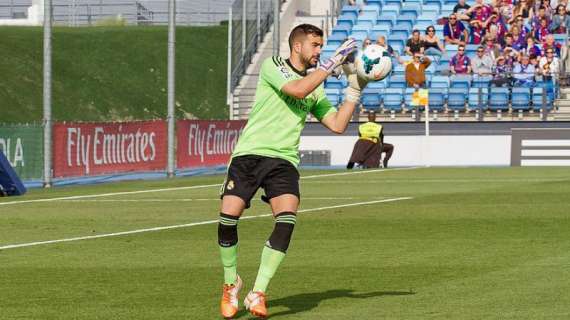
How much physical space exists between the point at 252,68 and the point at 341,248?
33290 millimetres

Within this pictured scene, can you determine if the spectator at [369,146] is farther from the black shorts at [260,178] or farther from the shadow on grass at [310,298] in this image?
Result: the black shorts at [260,178]

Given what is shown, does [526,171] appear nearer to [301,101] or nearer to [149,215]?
[149,215]

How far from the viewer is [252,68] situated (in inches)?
1885

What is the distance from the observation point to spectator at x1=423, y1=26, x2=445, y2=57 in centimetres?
4472

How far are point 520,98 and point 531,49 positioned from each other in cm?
157

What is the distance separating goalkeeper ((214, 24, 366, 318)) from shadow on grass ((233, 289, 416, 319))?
442 mm

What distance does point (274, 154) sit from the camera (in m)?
9.80

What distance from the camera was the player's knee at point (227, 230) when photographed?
9734 millimetres

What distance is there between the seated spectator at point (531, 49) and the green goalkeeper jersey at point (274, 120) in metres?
33.9

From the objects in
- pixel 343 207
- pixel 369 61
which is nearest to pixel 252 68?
pixel 343 207

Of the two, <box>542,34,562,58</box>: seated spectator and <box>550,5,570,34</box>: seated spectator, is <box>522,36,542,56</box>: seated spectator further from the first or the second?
<box>550,5,570,34</box>: seated spectator

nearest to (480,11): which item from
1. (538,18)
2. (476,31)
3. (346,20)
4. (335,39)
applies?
(476,31)

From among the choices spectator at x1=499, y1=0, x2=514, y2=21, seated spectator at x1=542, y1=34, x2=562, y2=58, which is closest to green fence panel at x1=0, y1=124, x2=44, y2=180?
seated spectator at x1=542, y1=34, x2=562, y2=58

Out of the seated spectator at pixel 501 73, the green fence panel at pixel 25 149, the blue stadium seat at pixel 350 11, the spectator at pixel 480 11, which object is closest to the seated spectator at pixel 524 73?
the seated spectator at pixel 501 73
